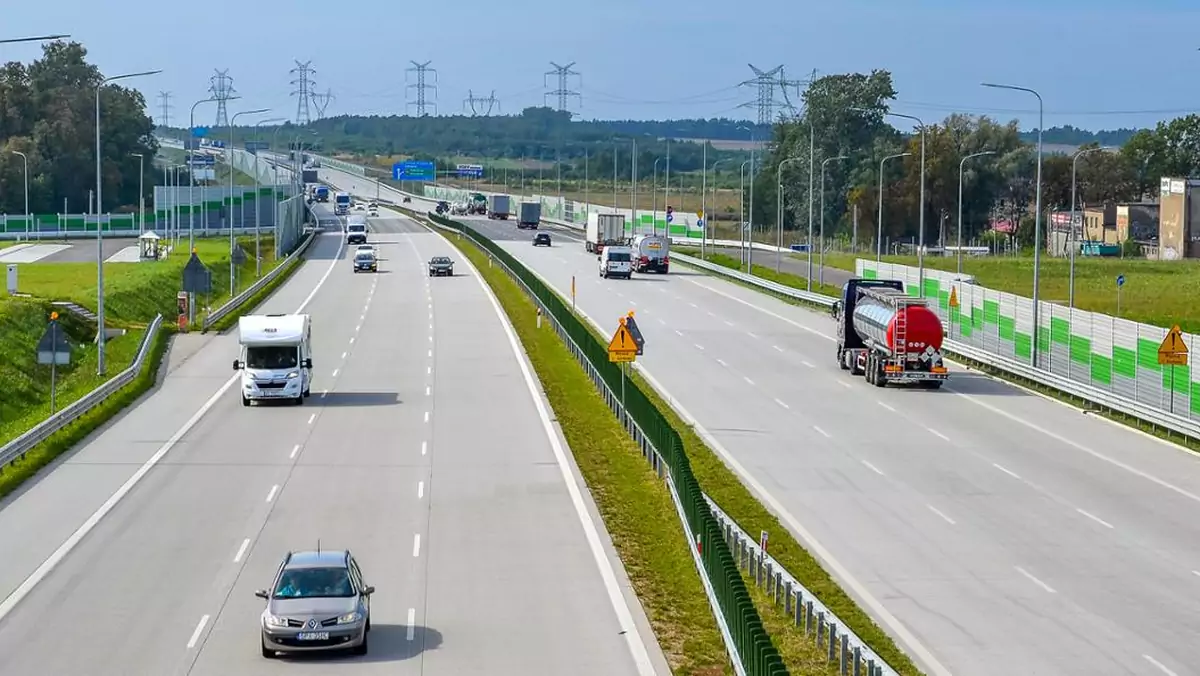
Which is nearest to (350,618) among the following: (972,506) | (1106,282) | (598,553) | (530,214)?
(598,553)

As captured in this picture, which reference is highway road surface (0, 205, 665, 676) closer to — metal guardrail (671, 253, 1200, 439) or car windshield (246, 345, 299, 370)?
car windshield (246, 345, 299, 370)

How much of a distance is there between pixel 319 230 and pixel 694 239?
32001 millimetres

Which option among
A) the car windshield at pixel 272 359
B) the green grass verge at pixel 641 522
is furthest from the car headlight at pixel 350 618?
the car windshield at pixel 272 359

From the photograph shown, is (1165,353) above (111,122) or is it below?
below

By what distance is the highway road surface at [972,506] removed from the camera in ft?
73.9

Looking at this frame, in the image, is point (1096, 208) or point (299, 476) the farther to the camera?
point (1096, 208)

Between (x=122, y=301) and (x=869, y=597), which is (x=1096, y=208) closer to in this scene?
(x=122, y=301)

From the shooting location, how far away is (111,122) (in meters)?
180

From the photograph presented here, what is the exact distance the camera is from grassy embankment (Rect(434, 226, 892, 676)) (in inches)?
832

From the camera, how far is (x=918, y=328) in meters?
48.1

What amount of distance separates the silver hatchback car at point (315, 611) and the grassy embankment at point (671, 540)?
381 cm

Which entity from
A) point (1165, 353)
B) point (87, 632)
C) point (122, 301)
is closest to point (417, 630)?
point (87, 632)

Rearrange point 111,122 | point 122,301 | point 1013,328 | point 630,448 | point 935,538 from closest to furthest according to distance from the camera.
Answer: point 935,538 < point 630,448 < point 1013,328 < point 122,301 < point 111,122

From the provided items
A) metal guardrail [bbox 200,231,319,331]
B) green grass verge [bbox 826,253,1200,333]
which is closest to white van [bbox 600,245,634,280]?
metal guardrail [bbox 200,231,319,331]
